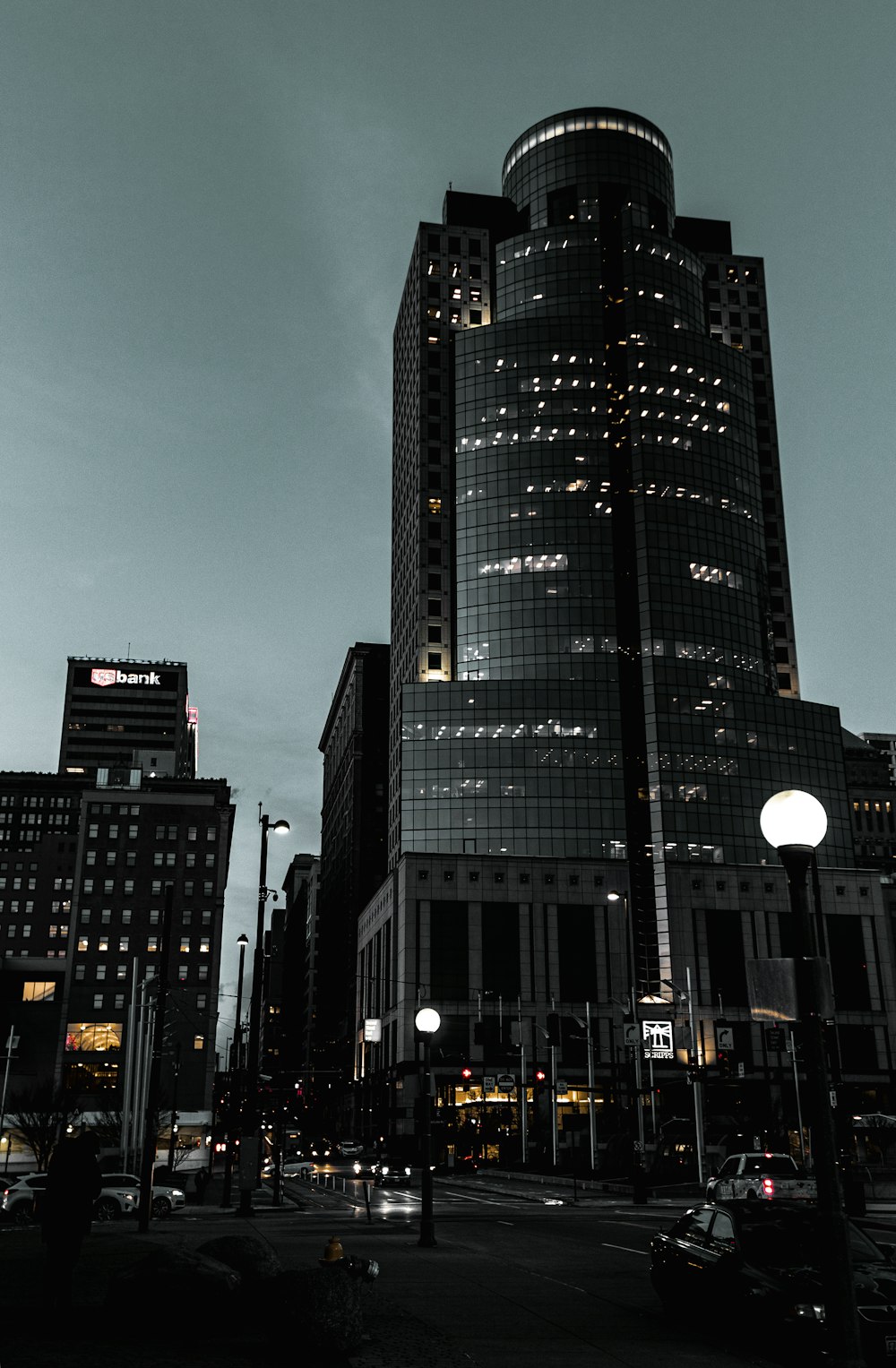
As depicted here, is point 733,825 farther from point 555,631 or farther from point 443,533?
point 443,533

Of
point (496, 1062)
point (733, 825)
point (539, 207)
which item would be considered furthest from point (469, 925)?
point (539, 207)

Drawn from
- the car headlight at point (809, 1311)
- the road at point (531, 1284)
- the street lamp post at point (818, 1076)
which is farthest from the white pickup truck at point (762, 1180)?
the street lamp post at point (818, 1076)

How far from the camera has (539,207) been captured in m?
169

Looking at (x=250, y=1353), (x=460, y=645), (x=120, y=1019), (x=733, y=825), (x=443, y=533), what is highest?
(x=443, y=533)

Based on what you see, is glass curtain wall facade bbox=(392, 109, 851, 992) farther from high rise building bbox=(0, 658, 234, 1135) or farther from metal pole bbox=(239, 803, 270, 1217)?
metal pole bbox=(239, 803, 270, 1217)

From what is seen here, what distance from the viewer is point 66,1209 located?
14672mm

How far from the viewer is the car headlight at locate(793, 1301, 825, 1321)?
13.3 meters

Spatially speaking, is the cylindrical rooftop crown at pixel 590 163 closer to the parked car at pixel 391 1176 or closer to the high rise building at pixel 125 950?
the high rise building at pixel 125 950

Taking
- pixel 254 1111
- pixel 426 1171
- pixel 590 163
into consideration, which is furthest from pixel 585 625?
pixel 426 1171

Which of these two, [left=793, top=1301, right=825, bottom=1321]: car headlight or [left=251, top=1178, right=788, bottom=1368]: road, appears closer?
[left=793, top=1301, right=825, bottom=1321]: car headlight

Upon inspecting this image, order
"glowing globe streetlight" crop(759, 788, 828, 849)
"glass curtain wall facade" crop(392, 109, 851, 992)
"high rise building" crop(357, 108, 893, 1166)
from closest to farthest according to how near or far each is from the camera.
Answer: "glowing globe streetlight" crop(759, 788, 828, 849)
"high rise building" crop(357, 108, 893, 1166)
"glass curtain wall facade" crop(392, 109, 851, 992)

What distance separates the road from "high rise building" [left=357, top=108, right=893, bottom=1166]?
88.1 metres

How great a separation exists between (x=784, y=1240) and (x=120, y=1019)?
547 feet

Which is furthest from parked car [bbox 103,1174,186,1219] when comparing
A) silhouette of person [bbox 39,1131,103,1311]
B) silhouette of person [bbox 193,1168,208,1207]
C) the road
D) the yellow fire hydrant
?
A: silhouette of person [bbox 39,1131,103,1311]
